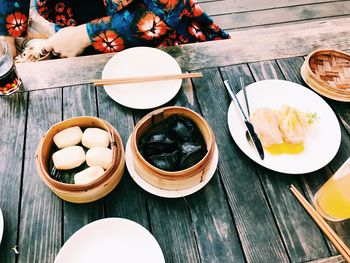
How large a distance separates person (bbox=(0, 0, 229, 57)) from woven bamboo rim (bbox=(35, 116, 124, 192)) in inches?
26.1

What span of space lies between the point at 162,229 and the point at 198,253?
13 centimetres

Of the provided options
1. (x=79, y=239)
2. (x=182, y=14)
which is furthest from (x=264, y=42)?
(x=79, y=239)

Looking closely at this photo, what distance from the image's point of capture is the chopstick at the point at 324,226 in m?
1.00

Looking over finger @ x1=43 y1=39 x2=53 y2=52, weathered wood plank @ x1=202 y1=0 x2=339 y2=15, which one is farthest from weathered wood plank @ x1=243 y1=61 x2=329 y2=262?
weathered wood plank @ x1=202 y1=0 x2=339 y2=15

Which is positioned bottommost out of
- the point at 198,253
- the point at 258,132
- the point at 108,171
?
the point at 198,253

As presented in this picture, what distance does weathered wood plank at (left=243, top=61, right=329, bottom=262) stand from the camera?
1024mm

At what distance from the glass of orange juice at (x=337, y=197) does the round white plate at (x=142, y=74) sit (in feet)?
2.07

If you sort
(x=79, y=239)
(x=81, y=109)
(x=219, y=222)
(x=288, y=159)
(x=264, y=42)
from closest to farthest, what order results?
(x=79, y=239), (x=219, y=222), (x=288, y=159), (x=81, y=109), (x=264, y=42)

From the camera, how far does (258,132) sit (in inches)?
47.4

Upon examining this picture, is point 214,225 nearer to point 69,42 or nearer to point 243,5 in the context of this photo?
point 69,42

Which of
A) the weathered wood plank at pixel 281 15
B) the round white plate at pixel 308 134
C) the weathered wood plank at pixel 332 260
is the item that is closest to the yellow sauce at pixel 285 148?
the round white plate at pixel 308 134

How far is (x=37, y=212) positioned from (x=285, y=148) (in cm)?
84

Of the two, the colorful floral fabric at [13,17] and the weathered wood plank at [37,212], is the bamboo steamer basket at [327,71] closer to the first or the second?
the weathered wood plank at [37,212]

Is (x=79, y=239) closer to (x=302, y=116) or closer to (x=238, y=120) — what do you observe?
→ (x=238, y=120)
